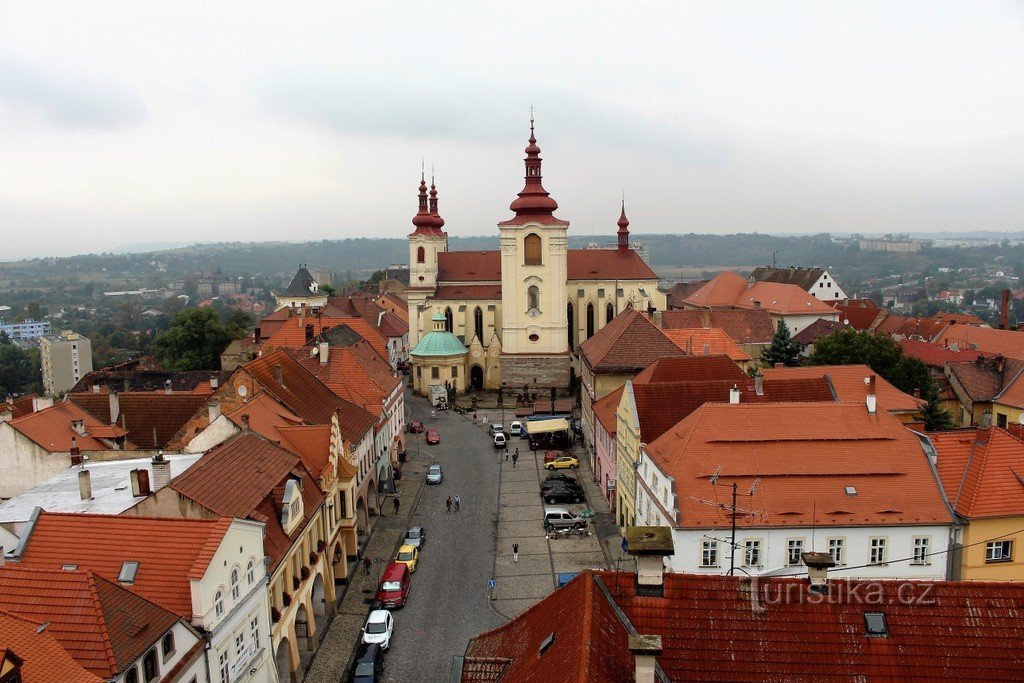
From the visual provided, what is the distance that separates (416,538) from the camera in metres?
38.4

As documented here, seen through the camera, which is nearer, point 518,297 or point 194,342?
point 518,297

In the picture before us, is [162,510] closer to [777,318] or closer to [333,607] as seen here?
[333,607]

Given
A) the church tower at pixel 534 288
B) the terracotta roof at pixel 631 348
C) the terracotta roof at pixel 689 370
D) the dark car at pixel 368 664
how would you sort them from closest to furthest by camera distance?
the dark car at pixel 368 664 < the terracotta roof at pixel 689 370 < the terracotta roof at pixel 631 348 < the church tower at pixel 534 288

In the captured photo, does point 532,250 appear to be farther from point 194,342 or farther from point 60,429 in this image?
point 60,429

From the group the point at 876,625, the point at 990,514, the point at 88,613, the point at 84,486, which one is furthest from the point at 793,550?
the point at 84,486

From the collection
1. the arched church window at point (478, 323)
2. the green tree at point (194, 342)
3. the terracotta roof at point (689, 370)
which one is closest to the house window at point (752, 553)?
the terracotta roof at point (689, 370)

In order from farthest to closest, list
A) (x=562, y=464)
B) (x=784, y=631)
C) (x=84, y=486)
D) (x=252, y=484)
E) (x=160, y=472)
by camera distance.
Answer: (x=562, y=464) < (x=84, y=486) < (x=252, y=484) < (x=160, y=472) < (x=784, y=631)

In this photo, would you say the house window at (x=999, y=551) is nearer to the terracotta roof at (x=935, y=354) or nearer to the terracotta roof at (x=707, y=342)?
the terracotta roof at (x=707, y=342)

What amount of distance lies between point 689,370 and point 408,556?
16599 millimetres

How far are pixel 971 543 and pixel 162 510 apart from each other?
82.0 feet

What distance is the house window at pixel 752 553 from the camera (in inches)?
1101

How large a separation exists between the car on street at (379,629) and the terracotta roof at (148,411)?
16.4 m

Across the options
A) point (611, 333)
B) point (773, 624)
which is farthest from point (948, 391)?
point (773, 624)

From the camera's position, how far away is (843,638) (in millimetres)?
15055
